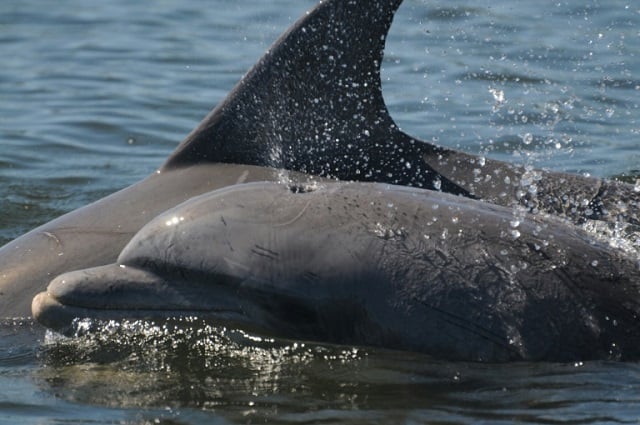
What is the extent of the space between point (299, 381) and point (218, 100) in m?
9.05

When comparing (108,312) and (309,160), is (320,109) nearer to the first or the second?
(309,160)

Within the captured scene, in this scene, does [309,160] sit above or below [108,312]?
above

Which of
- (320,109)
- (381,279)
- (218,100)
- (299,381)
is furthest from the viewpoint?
(218,100)

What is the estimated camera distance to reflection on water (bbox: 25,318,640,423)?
234 inches

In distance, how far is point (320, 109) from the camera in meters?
8.03

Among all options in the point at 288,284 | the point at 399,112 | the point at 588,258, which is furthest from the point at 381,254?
the point at 399,112

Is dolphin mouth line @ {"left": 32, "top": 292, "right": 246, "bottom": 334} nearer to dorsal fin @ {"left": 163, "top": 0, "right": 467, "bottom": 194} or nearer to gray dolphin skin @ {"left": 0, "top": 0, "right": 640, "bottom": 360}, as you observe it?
gray dolphin skin @ {"left": 0, "top": 0, "right": 640, "bottom": 360}

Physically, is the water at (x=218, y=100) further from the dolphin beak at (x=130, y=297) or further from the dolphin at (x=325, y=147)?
the dolphin at (x=325, y=147)

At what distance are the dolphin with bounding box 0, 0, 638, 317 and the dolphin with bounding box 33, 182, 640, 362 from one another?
143 centimetres

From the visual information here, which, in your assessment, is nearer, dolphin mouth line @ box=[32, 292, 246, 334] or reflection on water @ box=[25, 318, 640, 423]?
reflection on water @ box=[25, 318, 640, 423]

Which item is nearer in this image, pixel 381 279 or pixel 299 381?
pixel 381 279

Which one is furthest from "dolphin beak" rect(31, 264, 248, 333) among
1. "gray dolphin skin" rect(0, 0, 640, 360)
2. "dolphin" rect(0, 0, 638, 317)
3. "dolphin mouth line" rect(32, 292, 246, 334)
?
"dolphin" rect(0, 0, 638, 317)

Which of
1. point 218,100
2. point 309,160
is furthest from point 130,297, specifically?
point 218,100

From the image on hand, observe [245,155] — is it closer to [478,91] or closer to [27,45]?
[478,91]
